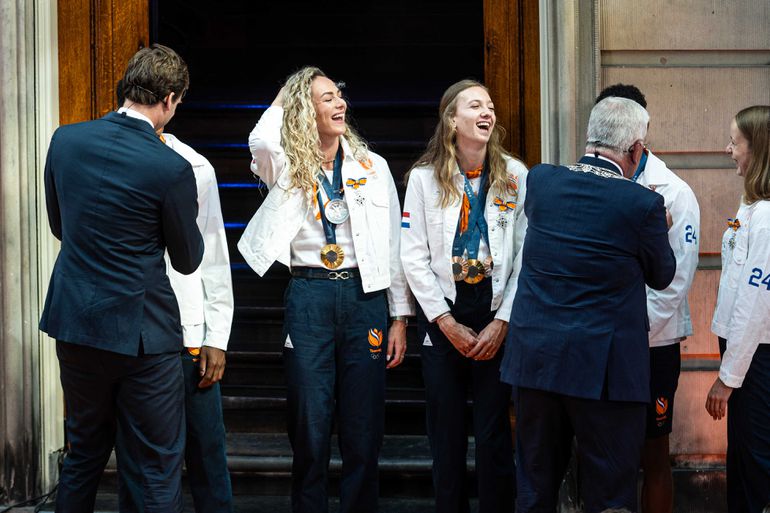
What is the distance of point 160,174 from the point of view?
335cm

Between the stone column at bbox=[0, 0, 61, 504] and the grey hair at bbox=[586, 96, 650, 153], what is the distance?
3.05 metres

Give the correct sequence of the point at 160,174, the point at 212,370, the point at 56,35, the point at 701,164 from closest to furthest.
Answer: the point at 160,174 → the point at 212,370 → the point at 701,164 → the point at 56,35

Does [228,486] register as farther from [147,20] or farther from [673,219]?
[147,20]

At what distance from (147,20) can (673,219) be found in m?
3.12

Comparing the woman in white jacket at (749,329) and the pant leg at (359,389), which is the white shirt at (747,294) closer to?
the woman in white jacket at (749,329)

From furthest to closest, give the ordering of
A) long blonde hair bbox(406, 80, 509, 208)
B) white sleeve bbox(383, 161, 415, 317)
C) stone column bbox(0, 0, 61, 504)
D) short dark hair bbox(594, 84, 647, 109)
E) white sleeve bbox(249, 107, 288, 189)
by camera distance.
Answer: stone column bbox(0, 0, 61, 504) < white sleeve bbox(383, 161, 415, 317) < long blonde hair bbox(406, 80, 509, 208) < white sleeve bbox(249, 107, 288, 189) < short dark hair bbox(594, 84, 647, 109)

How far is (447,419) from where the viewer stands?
169 inches

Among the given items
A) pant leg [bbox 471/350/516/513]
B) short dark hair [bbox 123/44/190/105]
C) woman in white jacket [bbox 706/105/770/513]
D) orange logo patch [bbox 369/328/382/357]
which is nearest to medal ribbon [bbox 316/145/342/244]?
orange logo patch [bbox 369/328/382/357]

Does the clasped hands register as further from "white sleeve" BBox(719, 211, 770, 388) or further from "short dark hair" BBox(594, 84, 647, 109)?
"short dark hair" BBox(594, 84, 647, 109)

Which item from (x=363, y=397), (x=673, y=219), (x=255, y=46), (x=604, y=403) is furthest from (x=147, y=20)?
(x=255, y=46)

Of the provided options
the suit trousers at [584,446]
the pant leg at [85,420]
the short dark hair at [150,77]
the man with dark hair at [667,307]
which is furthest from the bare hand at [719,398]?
the short dark hair at [150,77]

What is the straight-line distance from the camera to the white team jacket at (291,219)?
4.28 metres

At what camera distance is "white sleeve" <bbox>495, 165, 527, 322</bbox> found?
4.23 meters

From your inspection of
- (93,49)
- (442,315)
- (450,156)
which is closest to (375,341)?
(442,315)
